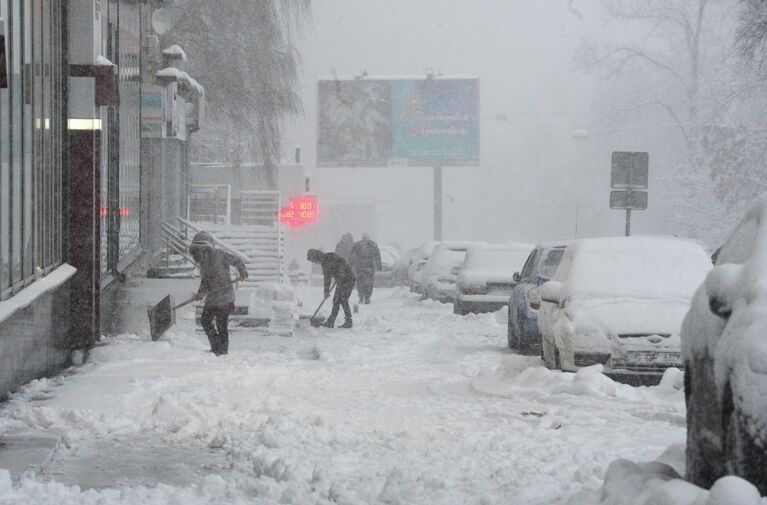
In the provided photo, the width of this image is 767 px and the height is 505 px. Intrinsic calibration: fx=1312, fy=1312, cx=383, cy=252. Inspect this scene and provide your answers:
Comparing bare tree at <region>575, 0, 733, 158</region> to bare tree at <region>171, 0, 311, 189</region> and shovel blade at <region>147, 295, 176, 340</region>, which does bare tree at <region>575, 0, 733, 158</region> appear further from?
shovel blade at <region>147, 295, 176, 340</region>

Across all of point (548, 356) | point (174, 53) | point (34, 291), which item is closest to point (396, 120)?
point (174, 53)

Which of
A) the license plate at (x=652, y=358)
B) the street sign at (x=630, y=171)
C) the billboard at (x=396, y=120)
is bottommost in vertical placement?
the license plate at (x=652, y=358)

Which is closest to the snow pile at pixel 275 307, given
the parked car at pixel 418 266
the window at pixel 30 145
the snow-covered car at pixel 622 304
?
the snow-covered car at pixel 622 304

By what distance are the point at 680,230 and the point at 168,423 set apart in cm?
4626

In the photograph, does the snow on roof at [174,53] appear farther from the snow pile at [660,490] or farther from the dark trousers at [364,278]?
the snow pile at [660,490]

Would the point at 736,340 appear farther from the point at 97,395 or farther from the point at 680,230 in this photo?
the point at 680,230

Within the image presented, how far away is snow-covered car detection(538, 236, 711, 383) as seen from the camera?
12.1 m

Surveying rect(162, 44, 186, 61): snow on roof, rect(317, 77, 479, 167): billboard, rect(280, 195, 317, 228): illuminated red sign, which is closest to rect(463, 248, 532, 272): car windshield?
rect(162, 44, 186, 61): snow on roof

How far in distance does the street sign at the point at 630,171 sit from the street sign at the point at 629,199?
10cm

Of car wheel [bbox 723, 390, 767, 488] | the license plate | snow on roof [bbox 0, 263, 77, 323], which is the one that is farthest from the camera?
the license plate

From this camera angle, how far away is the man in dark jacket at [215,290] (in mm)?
15422

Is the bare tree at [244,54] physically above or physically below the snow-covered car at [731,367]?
above

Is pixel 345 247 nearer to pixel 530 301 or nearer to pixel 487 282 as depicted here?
pixel 487 282

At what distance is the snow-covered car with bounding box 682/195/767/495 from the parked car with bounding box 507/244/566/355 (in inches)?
406
